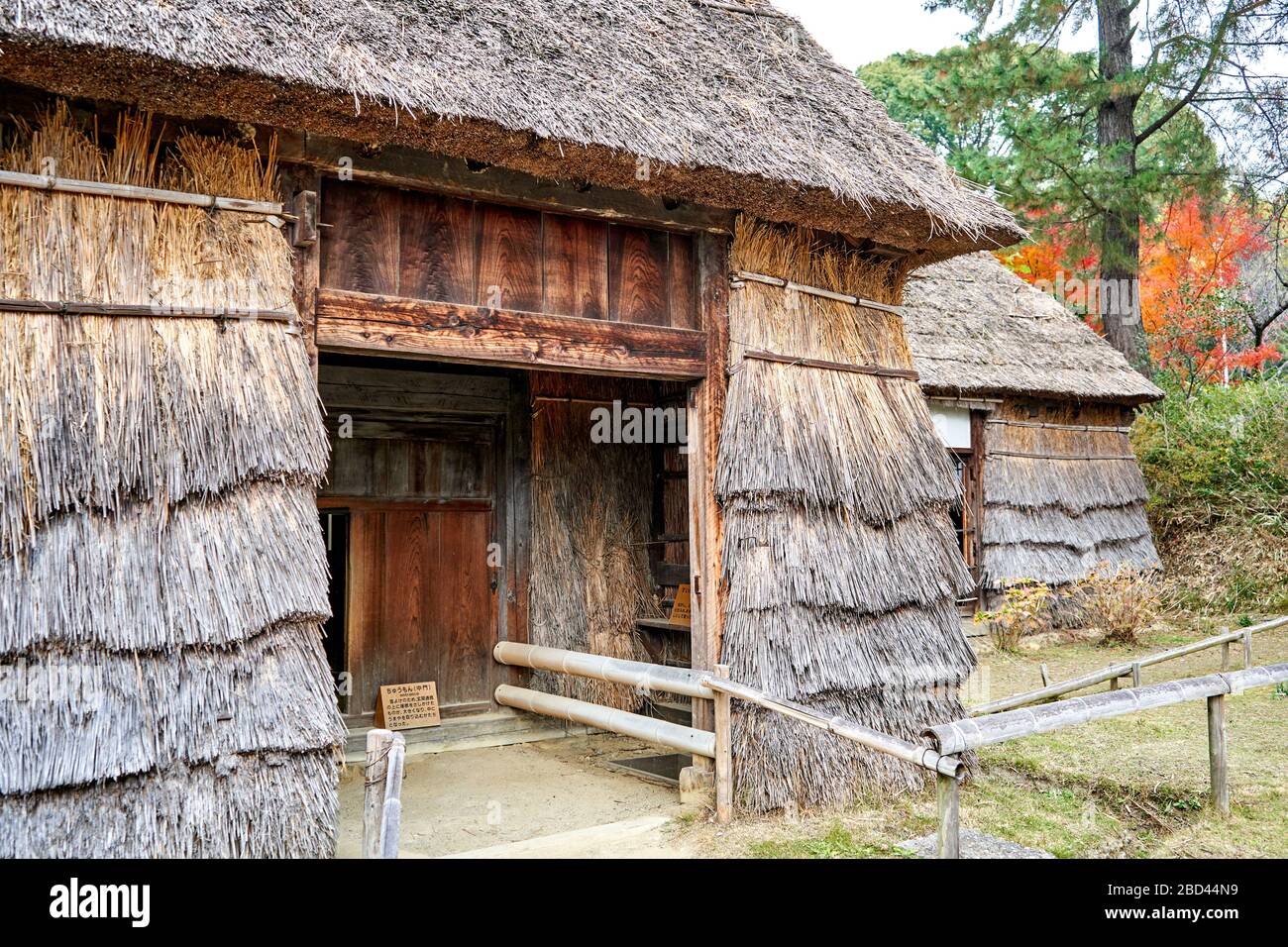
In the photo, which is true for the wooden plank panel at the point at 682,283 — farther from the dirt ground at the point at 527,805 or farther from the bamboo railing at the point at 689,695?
the dirt ground at the point at 527,805

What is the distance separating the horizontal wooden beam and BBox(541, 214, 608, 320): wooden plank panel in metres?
0.09

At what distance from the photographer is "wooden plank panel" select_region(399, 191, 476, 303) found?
437cm

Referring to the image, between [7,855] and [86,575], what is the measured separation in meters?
0.93

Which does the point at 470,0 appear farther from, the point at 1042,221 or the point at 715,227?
the point at 1042,221

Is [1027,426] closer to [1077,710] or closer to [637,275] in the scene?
[1077,710]

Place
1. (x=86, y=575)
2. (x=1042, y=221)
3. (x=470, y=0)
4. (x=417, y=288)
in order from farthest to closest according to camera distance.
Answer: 1. (x=1042, y=221)
2. (x=470, y=0)
3. (x=417, y=288)
4. (x=86, y=575)

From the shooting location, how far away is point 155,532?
3.49 meters

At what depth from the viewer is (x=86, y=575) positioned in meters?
3.35

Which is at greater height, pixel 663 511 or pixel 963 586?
pixel 663 511

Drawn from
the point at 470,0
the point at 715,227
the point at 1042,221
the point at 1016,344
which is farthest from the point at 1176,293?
the point at 470,0

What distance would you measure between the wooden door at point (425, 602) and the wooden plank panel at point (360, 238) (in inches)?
106

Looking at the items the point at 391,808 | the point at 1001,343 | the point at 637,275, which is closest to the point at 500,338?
the point at 637,275

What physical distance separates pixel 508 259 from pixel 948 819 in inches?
125
